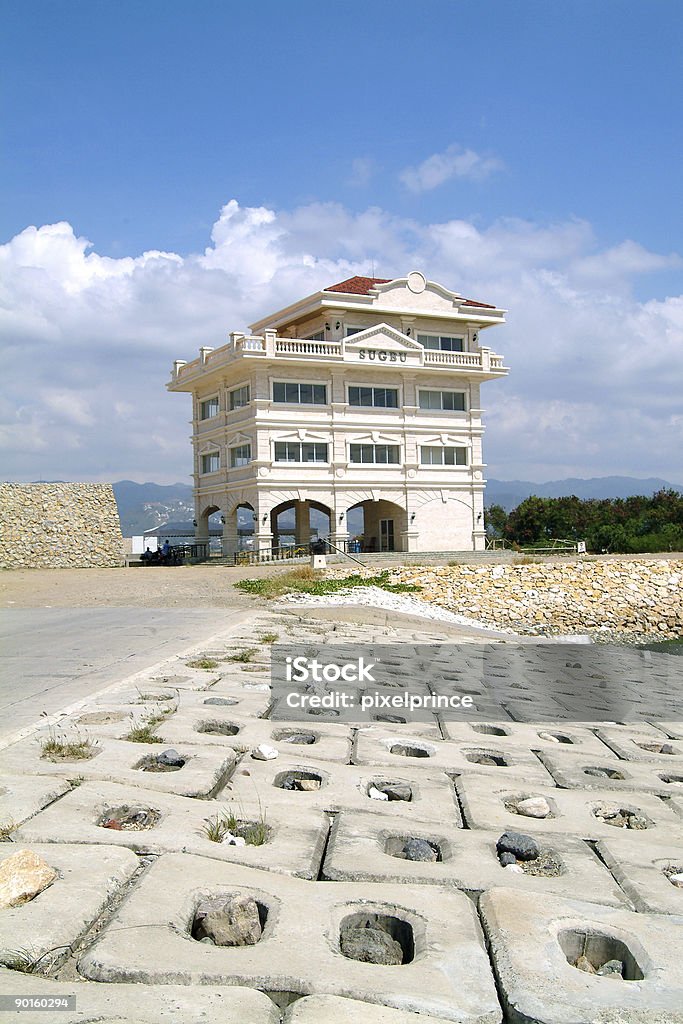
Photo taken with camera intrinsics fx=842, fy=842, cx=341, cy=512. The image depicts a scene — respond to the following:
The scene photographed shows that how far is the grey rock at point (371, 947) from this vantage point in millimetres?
3387

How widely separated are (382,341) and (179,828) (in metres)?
37.6

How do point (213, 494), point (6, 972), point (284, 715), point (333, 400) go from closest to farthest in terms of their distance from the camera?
point (6, 972), point (284, 715), point (333, 400), point (213, 494)

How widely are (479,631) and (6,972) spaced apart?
14116 millimetres

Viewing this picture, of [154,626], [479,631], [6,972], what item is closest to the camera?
[6,972]

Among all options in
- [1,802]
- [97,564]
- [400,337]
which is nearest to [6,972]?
[1,802]

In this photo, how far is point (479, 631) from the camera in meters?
16.5

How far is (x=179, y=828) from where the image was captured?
4.52 m

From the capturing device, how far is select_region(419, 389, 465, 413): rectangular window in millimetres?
42781

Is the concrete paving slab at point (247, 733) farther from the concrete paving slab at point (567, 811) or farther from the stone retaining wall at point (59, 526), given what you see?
the stone retaining wall at point (59, 526)

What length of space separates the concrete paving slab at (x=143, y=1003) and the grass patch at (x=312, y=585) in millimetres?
17044

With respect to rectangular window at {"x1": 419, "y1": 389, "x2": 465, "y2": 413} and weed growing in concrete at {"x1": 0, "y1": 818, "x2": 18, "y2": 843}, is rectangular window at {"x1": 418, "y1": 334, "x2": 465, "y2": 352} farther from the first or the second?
weed growing in concrete at {"x1": 0, "y1": 818, "x2": 18, "y2": 843}

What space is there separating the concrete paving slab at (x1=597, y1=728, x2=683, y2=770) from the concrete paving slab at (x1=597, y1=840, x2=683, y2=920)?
2.35m

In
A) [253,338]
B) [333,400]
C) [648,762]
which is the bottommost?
[648,762]

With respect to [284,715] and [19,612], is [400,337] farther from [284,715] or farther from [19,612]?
[284,715]
